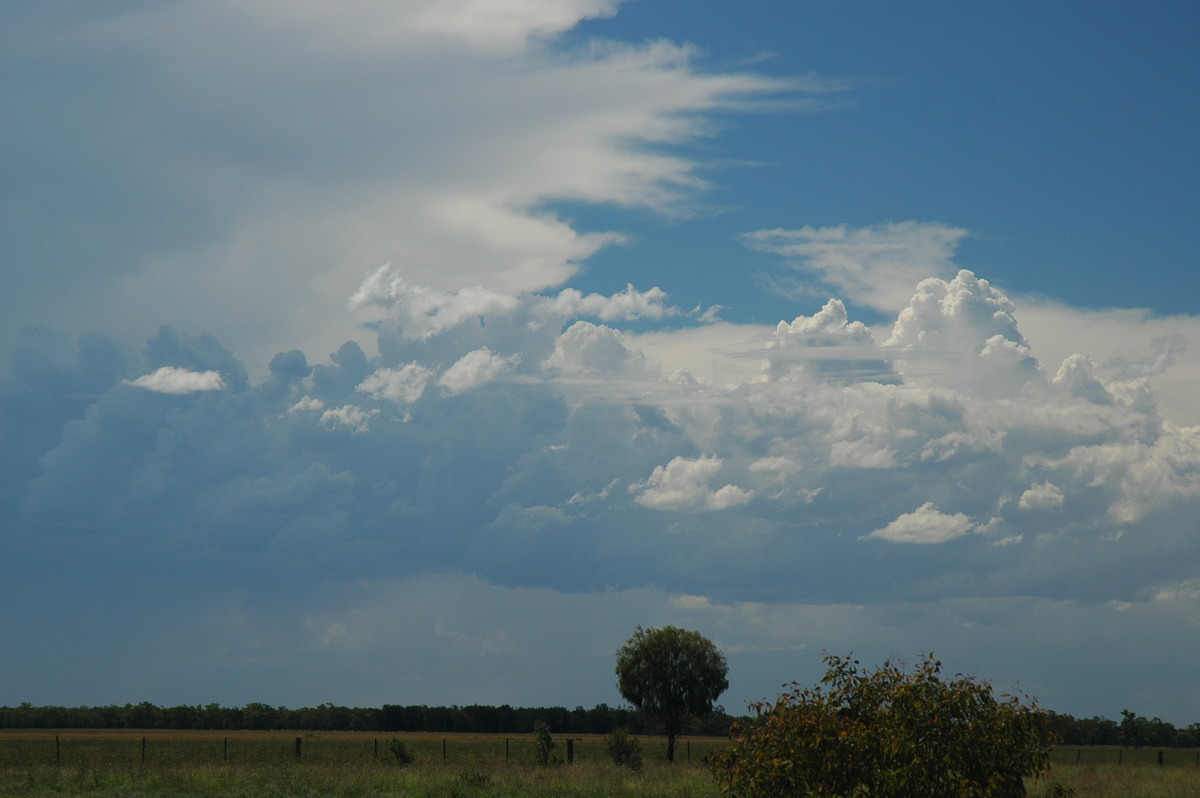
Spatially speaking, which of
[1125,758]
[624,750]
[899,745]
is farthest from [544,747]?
[1125,758]

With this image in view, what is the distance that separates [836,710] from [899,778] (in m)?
1.41

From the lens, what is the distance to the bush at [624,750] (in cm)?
4272

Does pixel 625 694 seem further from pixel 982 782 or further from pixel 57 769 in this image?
pixel 982 782

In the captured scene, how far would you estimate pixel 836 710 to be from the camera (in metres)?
13.0

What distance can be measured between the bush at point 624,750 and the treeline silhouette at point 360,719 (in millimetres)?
85349

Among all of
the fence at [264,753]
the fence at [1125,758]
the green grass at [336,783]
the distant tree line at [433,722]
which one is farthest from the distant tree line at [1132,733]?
the green grass at [336,783]

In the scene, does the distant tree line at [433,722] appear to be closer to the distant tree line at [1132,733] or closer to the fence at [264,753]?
the distant tree line at [1132,733]

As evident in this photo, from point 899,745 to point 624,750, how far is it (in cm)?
3406

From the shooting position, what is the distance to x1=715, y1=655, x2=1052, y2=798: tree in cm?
1189

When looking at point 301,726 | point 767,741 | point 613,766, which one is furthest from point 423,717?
point 767,741

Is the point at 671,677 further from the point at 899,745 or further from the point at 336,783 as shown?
the point at 899,745

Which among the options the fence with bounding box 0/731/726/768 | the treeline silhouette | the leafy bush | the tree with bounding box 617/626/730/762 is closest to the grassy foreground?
the leafy bush

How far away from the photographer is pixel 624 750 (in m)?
43.8

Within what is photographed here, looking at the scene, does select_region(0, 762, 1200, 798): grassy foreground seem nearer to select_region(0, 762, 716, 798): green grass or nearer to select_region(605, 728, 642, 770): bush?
select_region(0, 762, 716, 798): green grass
